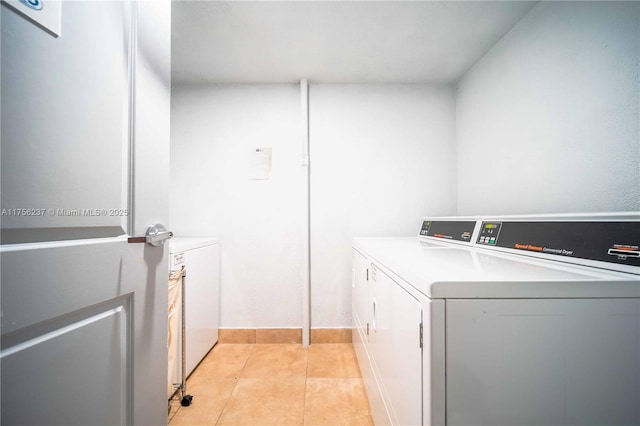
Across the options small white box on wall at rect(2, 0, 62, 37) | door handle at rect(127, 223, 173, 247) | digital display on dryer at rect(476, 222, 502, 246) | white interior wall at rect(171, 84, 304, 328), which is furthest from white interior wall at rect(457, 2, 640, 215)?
small white box on wall at rect(2, 0, 62, 37)

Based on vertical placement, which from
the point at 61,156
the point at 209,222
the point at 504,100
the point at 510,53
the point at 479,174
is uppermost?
the point at 510,53

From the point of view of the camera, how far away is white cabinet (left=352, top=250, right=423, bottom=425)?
0.67 m

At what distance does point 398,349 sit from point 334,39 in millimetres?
1741

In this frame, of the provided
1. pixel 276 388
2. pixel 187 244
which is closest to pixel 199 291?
pixel 187 244

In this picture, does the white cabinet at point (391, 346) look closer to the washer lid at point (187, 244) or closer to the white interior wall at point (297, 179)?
the white interior wall at point (297, 179)

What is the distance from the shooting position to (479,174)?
1.78 meters

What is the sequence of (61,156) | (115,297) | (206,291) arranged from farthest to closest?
(206,291), (115,297), (61,156)

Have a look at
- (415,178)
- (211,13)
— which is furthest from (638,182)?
(211,13)

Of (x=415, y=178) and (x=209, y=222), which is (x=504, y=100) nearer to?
(x=415, y=178)

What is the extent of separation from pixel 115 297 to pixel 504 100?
2144 mm

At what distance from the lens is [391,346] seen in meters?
0.88

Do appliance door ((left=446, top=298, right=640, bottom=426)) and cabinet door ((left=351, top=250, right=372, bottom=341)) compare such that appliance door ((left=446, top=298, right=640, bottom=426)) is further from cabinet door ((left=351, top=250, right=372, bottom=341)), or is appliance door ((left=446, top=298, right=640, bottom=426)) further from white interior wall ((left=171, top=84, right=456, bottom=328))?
white interior wall ((left=171, top=84, right=456, bottom=328))

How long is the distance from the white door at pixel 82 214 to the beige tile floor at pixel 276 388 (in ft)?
2.38

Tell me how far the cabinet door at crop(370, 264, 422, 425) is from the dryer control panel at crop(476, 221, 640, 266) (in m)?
0.58
